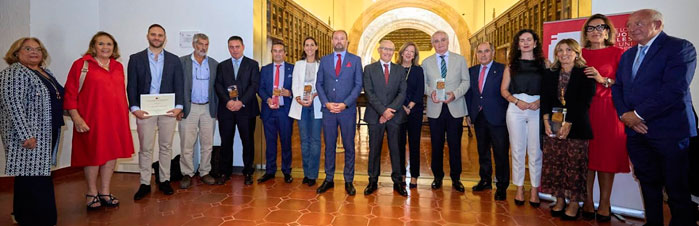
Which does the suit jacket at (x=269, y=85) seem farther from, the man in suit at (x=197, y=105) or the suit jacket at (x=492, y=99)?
the suit jacket at (x=492, y=99)

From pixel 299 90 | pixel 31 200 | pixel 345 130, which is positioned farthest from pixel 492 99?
pixel 31 200

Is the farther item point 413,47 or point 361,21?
point 361,21

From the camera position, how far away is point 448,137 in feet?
11.6

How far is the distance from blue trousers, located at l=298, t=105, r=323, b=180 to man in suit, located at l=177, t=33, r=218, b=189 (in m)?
1.01

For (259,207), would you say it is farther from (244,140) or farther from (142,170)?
(142,170)

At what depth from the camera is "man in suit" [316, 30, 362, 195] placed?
338cm

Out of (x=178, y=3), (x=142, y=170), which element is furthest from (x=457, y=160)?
(x=178, y=3)

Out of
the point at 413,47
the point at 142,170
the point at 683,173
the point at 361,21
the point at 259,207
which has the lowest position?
the point at 259,207

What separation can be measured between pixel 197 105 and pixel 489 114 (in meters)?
3.00

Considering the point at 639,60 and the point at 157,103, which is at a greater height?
the point at 639,60

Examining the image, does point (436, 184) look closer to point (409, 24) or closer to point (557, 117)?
point (557, 117)

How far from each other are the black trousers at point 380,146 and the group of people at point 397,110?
0.05 ft

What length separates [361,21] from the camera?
5.03m

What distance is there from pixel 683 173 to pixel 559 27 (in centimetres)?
168
